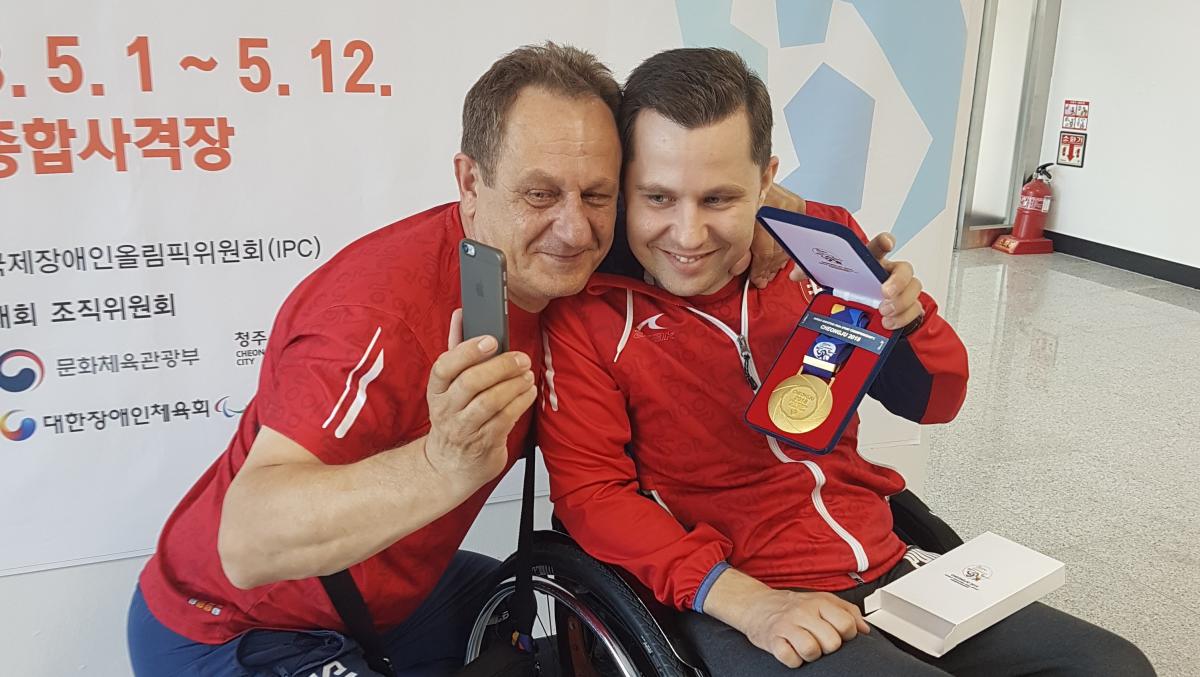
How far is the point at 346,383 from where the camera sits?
1.20 meters

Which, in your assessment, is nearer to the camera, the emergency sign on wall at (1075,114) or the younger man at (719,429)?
the younger man at (719,429)

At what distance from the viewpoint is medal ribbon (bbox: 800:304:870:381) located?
4.42 feet

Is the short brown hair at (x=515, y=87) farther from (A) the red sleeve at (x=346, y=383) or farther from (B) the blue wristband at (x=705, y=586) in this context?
(B) the blue wristband at (x=705, y=586)

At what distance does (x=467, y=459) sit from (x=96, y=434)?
999 millimetres

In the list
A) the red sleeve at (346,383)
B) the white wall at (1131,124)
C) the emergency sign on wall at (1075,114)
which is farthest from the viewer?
the emergency sign on wall at (1075,114)

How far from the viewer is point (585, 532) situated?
1415 mm

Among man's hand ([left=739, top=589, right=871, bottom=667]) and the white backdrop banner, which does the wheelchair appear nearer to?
man's hand ([left=739, top=589, right=871, bottom=667])

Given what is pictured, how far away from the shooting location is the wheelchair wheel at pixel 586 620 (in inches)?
50.2

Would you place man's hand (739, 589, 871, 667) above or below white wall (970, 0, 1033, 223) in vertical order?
below

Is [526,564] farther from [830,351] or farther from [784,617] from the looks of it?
[830,351]

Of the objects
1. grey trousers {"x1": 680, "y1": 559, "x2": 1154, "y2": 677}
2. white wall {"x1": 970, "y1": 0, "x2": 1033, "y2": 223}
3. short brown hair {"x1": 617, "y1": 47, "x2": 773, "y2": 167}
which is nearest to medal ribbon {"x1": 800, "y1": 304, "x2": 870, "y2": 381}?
short brown hair {"x1": 617, "y1": 47, "x2": 773, "y2": 167}

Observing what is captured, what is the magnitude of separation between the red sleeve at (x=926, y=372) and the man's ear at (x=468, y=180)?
0.61 metres

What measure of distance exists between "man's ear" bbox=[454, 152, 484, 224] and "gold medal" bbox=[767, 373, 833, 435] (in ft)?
1.67

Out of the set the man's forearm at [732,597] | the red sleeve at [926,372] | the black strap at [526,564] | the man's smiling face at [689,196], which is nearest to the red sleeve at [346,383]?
the black strap at [526,564]
